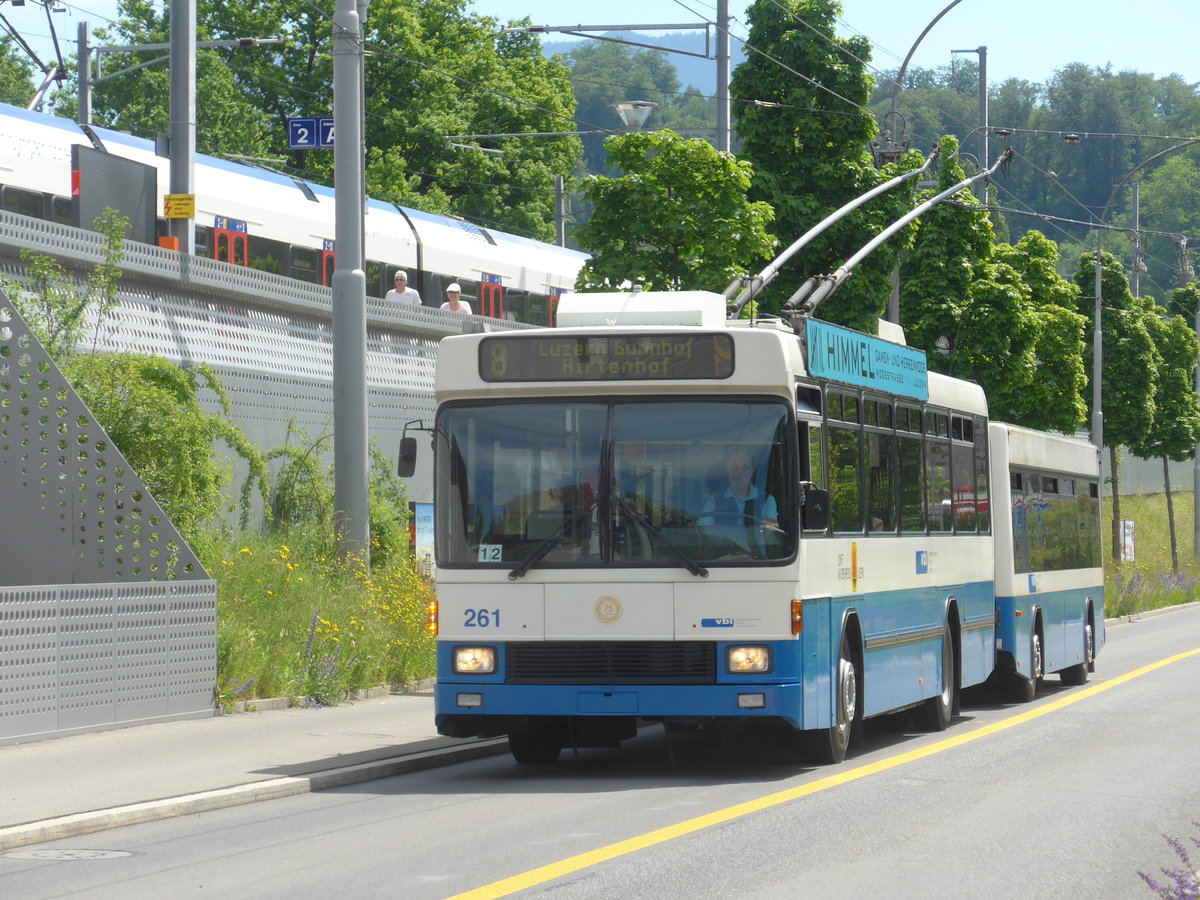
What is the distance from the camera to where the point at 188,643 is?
15.6m

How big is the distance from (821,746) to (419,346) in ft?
45.1

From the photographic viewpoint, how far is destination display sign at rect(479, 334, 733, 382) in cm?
1273

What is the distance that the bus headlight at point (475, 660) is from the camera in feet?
41.4

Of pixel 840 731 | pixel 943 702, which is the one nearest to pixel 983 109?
pixel 943 702

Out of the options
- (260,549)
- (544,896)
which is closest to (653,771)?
(544,896)

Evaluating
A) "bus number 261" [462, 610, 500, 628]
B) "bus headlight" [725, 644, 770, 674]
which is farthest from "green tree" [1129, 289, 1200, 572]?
"bus number 261" [462, 610, 500, 628]

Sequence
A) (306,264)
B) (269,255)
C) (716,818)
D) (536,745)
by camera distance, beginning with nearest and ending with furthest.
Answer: (716,818) < (536,745) < (269,255) < (306,264)

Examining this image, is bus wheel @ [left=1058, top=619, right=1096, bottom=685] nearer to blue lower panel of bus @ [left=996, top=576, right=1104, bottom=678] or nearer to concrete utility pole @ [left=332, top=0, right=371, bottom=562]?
blue lower panel of bus @ [left=996, top=576, right=1104, bottom=678]

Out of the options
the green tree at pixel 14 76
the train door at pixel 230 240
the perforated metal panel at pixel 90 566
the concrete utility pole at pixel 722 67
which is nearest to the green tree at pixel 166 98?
the green tree at pixel 14 76

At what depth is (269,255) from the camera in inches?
1180

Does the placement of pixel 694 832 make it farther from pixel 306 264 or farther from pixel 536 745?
pixel 306 264

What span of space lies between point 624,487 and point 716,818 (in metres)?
2.55

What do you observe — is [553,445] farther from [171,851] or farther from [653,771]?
[171,851]

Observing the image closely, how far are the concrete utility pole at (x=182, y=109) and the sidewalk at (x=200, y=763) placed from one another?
24.8 ft
